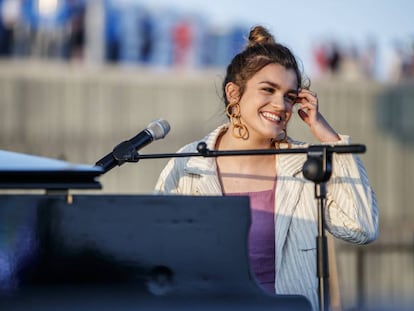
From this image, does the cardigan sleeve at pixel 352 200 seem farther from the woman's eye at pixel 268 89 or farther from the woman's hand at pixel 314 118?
the woman's eye at pixel 268 89

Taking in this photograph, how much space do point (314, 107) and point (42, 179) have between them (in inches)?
48.3

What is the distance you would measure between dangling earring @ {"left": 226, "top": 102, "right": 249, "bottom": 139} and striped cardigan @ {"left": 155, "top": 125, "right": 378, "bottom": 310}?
0.65ft

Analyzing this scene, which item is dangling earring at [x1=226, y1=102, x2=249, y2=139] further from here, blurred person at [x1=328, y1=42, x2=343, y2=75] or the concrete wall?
blurred person at [x1=328, y1=42, x2=343, y2=75]

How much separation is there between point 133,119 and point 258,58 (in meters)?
9.38

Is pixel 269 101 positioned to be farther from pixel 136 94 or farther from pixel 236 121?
pixel 136 94

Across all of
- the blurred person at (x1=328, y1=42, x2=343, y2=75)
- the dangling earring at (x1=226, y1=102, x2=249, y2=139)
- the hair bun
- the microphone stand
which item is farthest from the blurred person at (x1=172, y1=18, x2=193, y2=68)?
the microphone stand

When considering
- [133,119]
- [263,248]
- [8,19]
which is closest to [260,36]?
[263,248]

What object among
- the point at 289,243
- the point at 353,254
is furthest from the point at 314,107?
the point at 353,254

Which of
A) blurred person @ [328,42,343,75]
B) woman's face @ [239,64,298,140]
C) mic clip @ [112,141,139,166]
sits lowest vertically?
mic clip @ [112,141,139,166]

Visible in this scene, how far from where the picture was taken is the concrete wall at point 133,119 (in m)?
12.8

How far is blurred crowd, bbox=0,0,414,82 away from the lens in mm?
12859

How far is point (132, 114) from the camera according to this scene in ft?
44.2

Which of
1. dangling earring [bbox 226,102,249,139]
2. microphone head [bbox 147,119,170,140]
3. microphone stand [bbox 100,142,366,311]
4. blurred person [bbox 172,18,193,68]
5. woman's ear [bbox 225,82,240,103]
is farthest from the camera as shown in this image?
→ blurred person [bbox 172,18,193,68]

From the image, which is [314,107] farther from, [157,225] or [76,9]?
[76,9]
